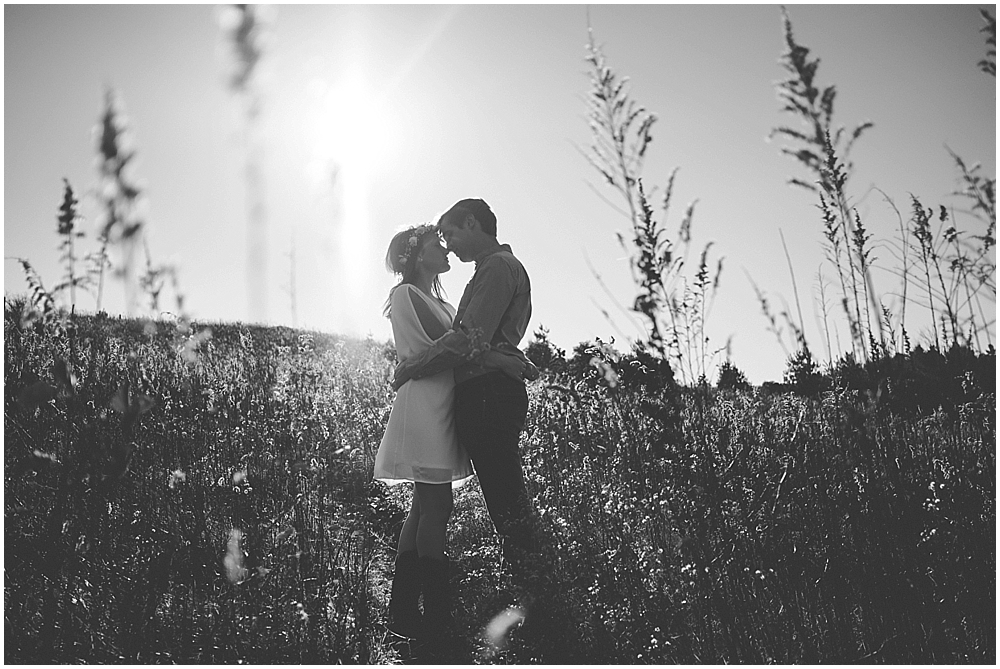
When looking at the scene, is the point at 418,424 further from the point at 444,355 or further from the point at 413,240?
the point at 413,240

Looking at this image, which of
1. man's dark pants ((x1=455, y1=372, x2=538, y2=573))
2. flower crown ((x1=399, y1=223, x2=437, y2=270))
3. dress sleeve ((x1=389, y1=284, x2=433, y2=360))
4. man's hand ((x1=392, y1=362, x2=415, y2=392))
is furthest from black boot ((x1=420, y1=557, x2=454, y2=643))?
flower crown ((x1=399, y1=223, x2=437, y2=270))

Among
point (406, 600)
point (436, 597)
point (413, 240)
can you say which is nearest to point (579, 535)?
point (436, 597)

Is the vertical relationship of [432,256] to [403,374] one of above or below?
above

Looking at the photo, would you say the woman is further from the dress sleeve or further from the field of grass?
the field of grass

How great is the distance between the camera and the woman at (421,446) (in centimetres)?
307

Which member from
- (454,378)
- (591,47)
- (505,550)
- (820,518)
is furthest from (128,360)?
(820,518)

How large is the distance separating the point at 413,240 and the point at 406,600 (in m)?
1.83

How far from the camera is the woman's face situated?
3541mm

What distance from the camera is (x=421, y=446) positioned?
3232 millimetres

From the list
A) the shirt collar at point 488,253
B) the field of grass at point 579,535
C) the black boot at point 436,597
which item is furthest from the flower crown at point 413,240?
the black boot at point 436,597

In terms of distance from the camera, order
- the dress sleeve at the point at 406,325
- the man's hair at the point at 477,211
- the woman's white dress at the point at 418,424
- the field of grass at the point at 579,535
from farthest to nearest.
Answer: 1. the man's hair at the point at 477,211
2. the dress sleeve at the point at 406,325
3. the woman's white dress at the point at 418,424
4. the field of grass at the point at 579,535

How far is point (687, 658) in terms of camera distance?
8.60 feet

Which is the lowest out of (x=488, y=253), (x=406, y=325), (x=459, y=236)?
(x=406, y=325)

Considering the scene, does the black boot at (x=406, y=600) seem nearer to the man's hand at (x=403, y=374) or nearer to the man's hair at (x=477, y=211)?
the man's hand at (x=403, y=374)
